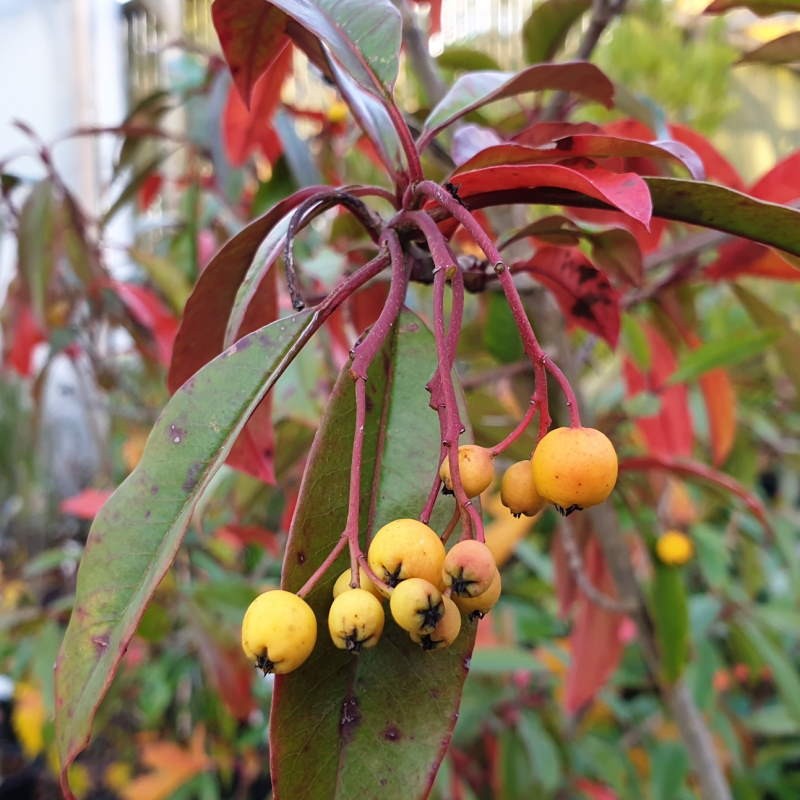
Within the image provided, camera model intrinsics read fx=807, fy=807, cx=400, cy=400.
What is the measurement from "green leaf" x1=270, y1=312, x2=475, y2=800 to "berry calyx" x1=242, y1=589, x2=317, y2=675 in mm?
19

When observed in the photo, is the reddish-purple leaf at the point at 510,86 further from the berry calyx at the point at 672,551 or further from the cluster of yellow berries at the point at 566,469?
the berry calyx at the point at 672,551

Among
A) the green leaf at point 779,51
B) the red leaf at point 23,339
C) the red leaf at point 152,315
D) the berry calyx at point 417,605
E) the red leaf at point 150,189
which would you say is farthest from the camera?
the red leaf at point 150,189

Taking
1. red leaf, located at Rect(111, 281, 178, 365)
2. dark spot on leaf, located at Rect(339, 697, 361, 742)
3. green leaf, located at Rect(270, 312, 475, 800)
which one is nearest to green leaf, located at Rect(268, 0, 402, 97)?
green leaf, located at Rect(270, 312, 475, 800)

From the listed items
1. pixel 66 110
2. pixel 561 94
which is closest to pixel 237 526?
pixel 561 94

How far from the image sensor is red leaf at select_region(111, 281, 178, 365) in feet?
2.88

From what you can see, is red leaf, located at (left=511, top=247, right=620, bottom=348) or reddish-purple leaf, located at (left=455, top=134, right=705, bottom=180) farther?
red leaf, located at (left=511, top=247, right=620, bottom=348)

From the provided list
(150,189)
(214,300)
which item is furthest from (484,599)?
(150,189)

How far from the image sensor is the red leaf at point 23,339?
99cm

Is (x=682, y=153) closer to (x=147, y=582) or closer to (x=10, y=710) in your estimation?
(x=147, y=582)

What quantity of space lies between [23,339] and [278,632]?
0.93 meters

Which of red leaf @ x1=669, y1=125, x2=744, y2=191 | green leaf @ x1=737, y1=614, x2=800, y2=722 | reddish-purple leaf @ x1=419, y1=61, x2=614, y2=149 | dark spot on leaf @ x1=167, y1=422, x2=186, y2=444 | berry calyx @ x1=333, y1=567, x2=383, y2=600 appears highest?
reddish-purple leaf @ x1=419, y1=61, x2=614, y2=149

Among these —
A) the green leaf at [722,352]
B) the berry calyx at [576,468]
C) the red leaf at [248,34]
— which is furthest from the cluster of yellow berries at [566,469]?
the green leaf at [722,352]

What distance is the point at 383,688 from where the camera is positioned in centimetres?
31

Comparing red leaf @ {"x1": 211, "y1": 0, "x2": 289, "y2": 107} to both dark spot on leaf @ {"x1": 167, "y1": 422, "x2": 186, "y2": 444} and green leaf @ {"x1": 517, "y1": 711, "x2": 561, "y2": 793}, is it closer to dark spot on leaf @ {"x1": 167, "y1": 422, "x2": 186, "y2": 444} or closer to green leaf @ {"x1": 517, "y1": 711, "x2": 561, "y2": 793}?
dark spot on leaf @ {"x1": 167, "y1": 422, "x2": 186, "y2": 444}
